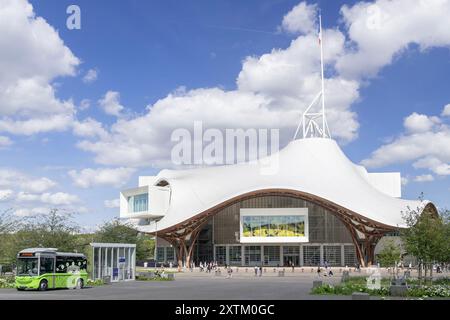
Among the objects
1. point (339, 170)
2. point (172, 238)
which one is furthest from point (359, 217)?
point (172, 238)

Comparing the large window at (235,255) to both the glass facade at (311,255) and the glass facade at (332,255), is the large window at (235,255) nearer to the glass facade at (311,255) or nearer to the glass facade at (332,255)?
the glass facade at (311,255)

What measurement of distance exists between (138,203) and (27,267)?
56286mm

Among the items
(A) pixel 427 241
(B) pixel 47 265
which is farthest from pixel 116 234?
(A) pixel 427 241

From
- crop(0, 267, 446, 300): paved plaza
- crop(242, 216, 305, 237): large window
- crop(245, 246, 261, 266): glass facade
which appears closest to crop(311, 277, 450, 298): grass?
crop(0, 267, 446, 300): paved plaza

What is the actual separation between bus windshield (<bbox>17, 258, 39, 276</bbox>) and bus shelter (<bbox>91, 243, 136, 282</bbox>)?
783 cm

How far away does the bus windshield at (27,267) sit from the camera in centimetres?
3051

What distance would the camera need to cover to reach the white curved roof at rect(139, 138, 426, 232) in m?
69.5

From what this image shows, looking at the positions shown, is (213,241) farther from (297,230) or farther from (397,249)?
(397,249)

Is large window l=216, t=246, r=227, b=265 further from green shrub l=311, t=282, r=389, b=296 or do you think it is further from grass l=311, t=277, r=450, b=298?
green shrub l=311, t=282, r=389, b=296

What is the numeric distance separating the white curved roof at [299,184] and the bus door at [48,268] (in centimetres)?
4104

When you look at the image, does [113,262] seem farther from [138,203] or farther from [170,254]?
[170,254]

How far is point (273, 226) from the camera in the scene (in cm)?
7744
